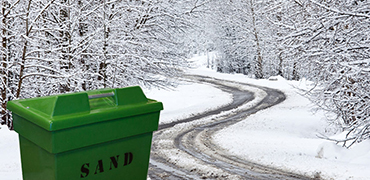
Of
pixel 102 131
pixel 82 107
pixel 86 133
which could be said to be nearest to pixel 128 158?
pixel 102 131

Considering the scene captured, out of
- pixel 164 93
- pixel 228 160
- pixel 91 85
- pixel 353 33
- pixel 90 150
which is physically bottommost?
pixel 164 93

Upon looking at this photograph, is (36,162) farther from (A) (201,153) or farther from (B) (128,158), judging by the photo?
(A) (201,153)

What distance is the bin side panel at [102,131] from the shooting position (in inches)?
113

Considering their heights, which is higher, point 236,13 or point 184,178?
point 236,13

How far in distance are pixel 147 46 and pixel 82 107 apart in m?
7.83

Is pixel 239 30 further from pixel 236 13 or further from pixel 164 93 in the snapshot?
pixel 164 93

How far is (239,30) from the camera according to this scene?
93.3 ft

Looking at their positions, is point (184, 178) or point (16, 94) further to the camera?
point (16, 94)

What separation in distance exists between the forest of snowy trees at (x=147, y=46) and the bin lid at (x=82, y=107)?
339 cm

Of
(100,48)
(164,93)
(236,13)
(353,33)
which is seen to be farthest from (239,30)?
(353,33)

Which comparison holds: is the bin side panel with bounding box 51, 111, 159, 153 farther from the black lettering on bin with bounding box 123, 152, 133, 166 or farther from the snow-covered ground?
the snow-covered ground

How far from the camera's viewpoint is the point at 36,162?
313 centimetres

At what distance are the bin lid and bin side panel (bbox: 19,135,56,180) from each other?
29 cm

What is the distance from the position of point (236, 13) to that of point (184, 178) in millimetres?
23237
